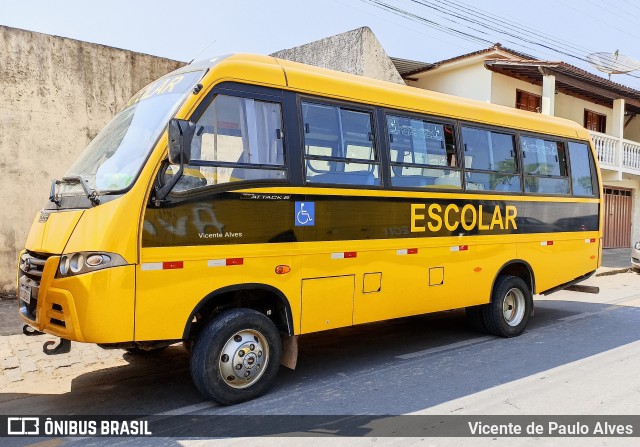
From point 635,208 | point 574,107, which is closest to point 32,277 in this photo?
point 574,107

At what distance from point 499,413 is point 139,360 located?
3.74 metres

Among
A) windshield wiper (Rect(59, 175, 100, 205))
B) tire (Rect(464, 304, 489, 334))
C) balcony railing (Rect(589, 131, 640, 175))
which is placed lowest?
tire (Rect(464, 304, 489, 334))

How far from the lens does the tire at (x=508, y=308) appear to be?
284 inches

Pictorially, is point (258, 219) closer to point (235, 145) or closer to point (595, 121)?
point (235, 145)

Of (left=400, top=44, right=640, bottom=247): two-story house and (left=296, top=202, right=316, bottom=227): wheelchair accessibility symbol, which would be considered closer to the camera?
(left=296, top=202, right=316, bottom=227): wheelchair accessibility symbol

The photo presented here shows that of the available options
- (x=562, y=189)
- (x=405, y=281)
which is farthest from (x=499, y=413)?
(x=562, y=189)

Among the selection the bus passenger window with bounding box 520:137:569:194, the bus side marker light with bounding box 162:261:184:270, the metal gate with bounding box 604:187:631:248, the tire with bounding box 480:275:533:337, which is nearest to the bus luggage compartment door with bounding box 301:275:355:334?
the bus side marker light with bounding box 162:261:184:270

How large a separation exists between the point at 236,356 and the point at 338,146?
219 cm

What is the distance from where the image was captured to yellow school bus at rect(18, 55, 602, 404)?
14.0 ft

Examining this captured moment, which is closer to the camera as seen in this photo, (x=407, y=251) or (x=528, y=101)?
(x=407, y=251)

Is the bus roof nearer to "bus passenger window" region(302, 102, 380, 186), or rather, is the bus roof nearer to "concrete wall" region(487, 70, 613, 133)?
"bus passenger window" region(302, 102, 380, 186)

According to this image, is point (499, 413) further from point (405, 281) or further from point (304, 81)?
point (304, 81)

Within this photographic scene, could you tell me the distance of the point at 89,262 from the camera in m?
4.12

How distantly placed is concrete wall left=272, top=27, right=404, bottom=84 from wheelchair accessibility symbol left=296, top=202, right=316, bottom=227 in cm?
885
